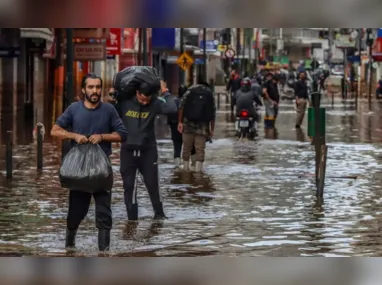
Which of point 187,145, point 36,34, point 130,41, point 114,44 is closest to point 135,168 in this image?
point 187,145

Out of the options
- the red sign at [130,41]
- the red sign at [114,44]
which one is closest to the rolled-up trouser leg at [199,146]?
the red sign at [114,44]

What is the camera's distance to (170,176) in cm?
2036

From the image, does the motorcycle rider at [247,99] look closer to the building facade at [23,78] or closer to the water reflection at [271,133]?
the water reflection at [271,133]

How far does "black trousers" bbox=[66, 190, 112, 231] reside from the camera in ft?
38.8

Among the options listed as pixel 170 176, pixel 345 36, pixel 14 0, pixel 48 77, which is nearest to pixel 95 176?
pixel 14 0

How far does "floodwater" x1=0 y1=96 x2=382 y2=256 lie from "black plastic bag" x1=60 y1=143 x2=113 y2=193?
30.1 inches

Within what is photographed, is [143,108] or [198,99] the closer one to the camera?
[143,108]

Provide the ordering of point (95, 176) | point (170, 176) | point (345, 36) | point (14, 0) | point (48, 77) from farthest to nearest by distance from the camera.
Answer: point (345, 36) → point (48, 77) → point (170, 176) → point (95, 176) → point (14, 0)

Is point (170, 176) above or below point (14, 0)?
below

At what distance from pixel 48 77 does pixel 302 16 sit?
4639 cm

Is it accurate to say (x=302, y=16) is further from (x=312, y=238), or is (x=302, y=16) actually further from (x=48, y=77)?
(x=48, y=77)

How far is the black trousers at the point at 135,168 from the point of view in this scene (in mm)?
14359

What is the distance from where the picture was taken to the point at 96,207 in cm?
1188

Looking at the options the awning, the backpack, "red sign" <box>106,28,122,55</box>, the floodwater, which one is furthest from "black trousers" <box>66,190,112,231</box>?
"red sign" <box>106,28,122,55</box>
